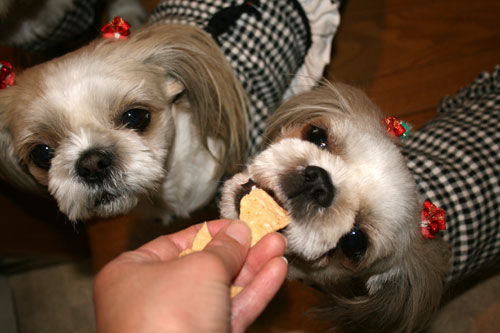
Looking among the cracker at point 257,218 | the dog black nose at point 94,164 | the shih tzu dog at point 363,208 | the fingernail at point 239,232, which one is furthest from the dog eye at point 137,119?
the fingernail at point 239,232

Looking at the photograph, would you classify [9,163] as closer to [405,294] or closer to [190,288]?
[190,288]

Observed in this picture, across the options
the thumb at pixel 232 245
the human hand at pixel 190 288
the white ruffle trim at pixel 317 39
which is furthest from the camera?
the white ruffle trim at pixel 317 39

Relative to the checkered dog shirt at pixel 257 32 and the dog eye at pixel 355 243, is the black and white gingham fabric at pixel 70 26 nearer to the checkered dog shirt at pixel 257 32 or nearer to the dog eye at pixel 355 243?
the checkered dog shirt at pixel 257 32

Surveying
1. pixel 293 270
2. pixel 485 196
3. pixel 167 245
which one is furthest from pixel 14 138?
pixel 485 196

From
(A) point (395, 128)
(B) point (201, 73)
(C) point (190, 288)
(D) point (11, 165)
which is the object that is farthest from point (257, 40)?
(C) point (190, 288)

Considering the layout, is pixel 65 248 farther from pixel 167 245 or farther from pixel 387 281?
pixel 387 281

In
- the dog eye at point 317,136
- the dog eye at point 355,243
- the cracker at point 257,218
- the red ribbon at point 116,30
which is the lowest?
the dog eye at point 355,243
